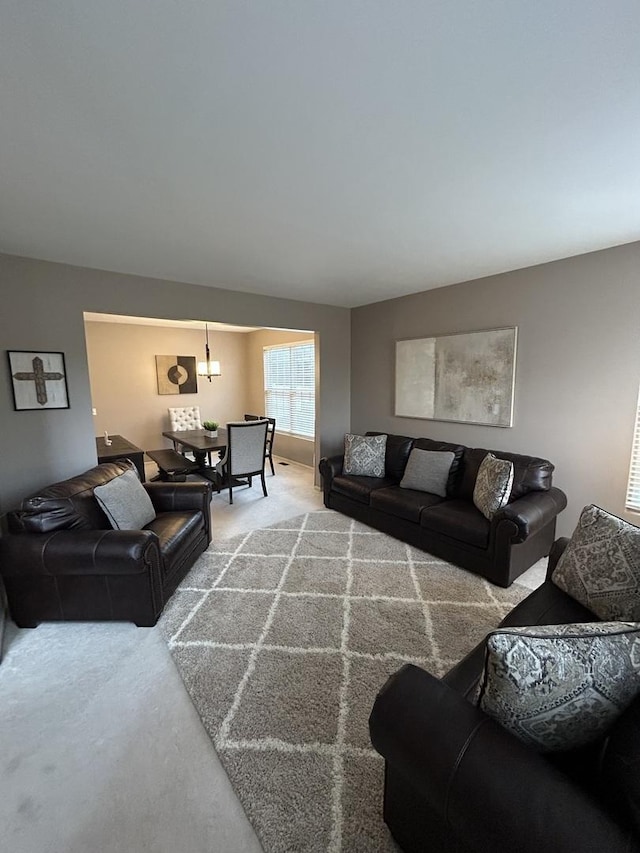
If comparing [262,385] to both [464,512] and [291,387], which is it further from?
[464,512]

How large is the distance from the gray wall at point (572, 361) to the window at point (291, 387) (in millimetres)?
2616

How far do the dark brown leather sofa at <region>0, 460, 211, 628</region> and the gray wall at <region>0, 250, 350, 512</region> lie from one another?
0.79 metres

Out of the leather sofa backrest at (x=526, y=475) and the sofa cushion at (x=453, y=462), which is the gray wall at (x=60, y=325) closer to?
the sofa cushion at (x=453, y=462)

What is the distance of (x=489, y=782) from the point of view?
83 cm

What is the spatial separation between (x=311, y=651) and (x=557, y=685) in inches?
58.3

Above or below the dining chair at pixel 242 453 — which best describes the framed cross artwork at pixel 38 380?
above

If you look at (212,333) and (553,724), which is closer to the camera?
(553,724)

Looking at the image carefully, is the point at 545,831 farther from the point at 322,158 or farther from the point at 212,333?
the point at 212,333

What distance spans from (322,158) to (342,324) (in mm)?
3466

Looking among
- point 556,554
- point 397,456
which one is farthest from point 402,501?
point 556,554

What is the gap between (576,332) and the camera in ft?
9.95

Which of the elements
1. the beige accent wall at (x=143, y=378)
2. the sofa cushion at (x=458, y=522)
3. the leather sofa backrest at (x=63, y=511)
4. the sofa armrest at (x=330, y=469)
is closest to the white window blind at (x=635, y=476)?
the sofa cushion at (x=458, y=522)

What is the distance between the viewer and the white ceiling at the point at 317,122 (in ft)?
3.26

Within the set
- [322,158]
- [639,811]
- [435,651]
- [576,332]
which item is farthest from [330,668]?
[576,332]
